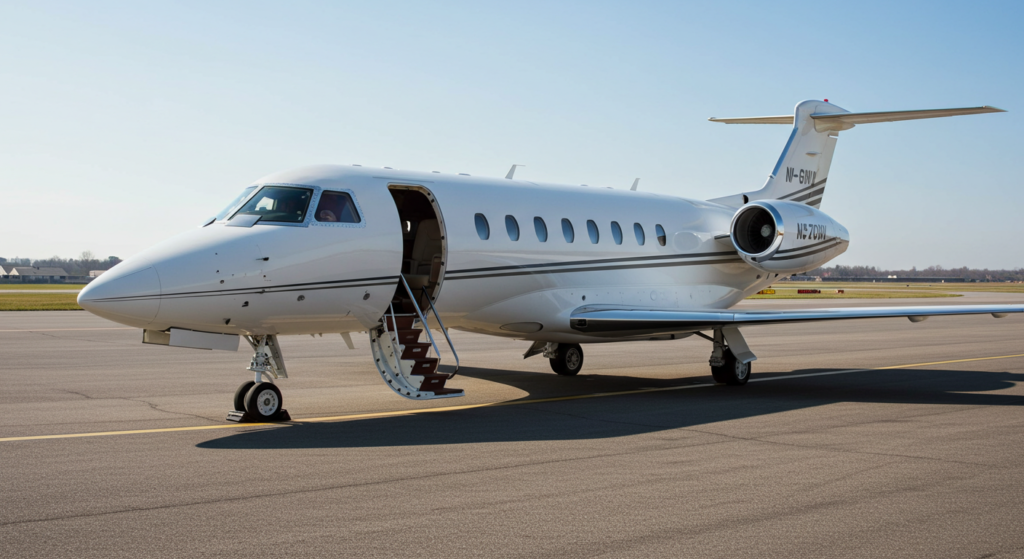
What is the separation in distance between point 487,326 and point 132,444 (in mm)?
5757

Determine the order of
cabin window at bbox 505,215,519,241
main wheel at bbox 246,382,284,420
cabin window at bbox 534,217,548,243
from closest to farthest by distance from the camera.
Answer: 1. main wheel at bbox 246,382,284,420
2. cabin window at bbox 505,215,519,241
3. cabin window at bbox 534,217,548,243

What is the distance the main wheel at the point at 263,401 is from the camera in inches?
400

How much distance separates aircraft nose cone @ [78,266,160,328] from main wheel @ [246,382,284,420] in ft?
4.74

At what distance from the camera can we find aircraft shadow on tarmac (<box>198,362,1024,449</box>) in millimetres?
9352

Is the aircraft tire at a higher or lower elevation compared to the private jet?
lower

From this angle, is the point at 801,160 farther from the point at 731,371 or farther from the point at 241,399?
the point at 241,399

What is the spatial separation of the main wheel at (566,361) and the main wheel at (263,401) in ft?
23.4

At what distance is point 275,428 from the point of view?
32.2 ft

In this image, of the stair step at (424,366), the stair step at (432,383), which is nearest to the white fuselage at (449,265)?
the stair step at (424,366)

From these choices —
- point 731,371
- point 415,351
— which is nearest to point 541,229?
point 415,351

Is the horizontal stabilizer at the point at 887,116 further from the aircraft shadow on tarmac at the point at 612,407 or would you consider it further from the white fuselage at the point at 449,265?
the aircraft shadow on tarmac at the point at 612,407

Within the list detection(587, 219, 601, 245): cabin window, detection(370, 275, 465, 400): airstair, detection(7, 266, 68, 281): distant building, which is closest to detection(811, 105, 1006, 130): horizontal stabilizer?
detection(587, 219, 601, 245): cabin window

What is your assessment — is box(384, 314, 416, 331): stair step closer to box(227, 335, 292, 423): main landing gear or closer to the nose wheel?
box(227, 335, 292, 423): main landing gear

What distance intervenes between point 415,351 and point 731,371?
6.16 meters
